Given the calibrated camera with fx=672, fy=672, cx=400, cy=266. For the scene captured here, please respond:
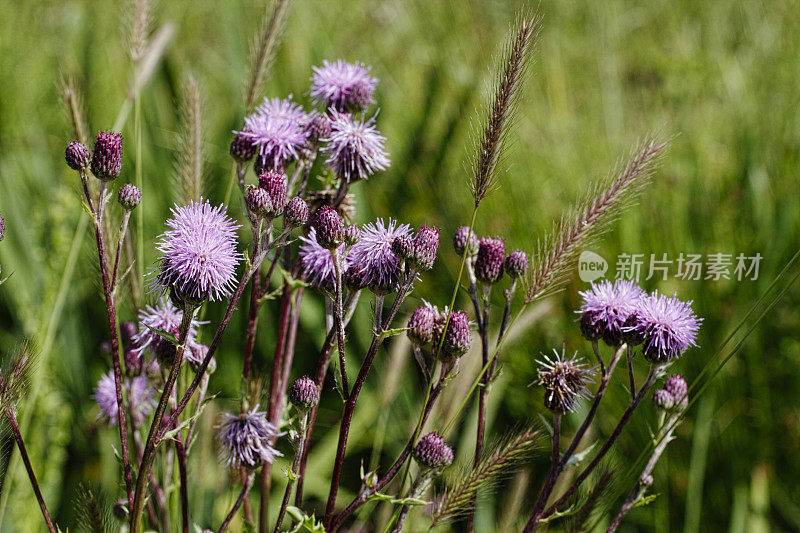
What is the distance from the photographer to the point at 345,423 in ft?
2.49

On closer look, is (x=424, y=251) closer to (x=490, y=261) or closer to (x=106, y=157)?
(x=490, y=261)

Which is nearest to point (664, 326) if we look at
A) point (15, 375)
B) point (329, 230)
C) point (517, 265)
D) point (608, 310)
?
point (608, 310)

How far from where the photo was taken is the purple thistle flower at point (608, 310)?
0.83 meters

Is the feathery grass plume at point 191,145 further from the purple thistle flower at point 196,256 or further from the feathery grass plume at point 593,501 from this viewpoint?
the feathery grass plume at point 593,501

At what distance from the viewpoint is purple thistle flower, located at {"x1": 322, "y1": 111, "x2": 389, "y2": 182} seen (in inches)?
34.9

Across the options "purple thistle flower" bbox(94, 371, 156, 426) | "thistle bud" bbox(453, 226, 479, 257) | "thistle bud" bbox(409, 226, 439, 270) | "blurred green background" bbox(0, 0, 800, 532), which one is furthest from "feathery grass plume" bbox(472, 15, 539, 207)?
"purple thistle flower" bbox(94, 371, 156, 426)

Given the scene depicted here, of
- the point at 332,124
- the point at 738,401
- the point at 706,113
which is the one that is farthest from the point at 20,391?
the point at 706,113

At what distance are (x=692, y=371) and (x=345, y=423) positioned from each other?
1355mm

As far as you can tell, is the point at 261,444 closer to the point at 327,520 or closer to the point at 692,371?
the point at 327,520

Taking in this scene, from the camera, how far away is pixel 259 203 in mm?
704

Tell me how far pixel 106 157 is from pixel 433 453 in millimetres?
500

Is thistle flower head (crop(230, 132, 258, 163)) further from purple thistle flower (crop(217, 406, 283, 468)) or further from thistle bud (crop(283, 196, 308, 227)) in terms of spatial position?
purple thistle flower (crop(217, 406, 283, 468))

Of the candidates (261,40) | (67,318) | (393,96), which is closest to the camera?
(261,40)

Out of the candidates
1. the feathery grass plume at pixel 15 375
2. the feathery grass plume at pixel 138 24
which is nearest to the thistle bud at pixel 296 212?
the feathery grass plume at pixel 15 375
